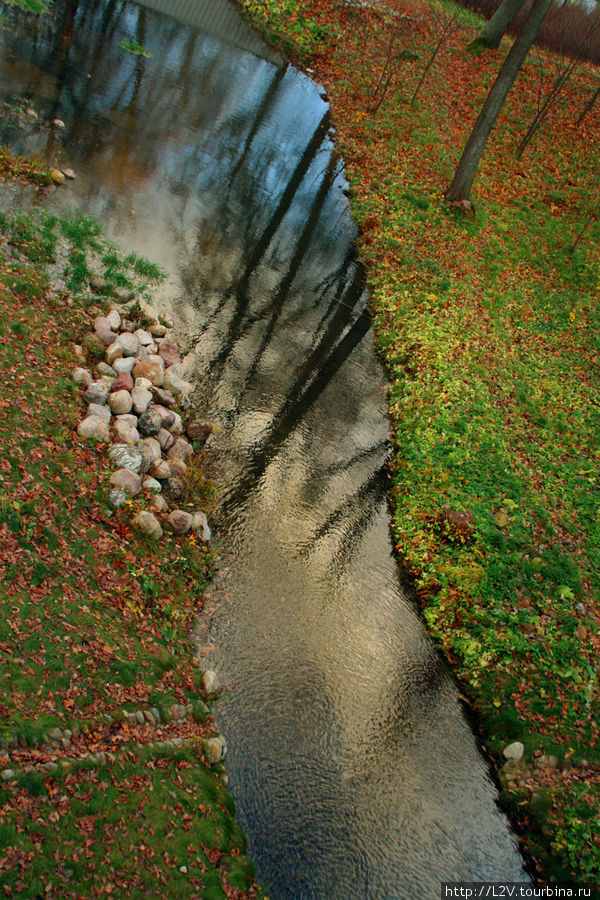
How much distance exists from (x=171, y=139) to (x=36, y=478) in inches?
574

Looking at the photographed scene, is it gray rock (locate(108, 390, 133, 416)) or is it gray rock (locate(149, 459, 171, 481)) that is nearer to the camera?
gray rock (locate(149, 459, 171, 481))

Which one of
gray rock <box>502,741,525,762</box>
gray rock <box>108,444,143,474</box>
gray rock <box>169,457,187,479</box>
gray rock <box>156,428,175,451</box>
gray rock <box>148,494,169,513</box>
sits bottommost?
gray rock <box>502,741,525,762</box>

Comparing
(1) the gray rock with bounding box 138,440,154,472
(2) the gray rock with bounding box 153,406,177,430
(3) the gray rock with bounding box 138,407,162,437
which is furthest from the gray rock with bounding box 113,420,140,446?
(2) the gray rock with bounding box 153,406,177,430

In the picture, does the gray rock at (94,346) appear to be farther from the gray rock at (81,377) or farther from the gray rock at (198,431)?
the gray rock at (198,431)

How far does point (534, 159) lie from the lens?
80.8 feet

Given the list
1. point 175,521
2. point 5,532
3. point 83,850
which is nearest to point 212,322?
point 175,521

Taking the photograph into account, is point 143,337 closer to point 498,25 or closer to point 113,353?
point 113,353

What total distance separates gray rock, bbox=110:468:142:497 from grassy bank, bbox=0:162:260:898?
187 mm

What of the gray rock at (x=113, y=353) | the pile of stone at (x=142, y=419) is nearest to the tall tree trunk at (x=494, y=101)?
the pile of stone at (x=142, y=419)

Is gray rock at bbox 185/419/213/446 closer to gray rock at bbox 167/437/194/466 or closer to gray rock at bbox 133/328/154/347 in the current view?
gray rock at bbox 167/437/194/466

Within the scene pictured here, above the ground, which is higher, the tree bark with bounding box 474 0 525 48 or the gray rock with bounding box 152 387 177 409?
the tree bark with bounding box 474 0 525 48

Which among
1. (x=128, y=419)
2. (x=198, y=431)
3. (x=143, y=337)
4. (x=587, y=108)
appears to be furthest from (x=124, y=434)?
(x=587, y=108)

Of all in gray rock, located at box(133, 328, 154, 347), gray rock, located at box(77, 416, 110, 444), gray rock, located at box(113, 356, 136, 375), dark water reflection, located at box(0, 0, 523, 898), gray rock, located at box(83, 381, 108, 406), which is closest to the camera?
dark water reflection, located at box(0, 0, 523, 898)

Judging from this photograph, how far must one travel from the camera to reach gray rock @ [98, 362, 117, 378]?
32.0 feet
